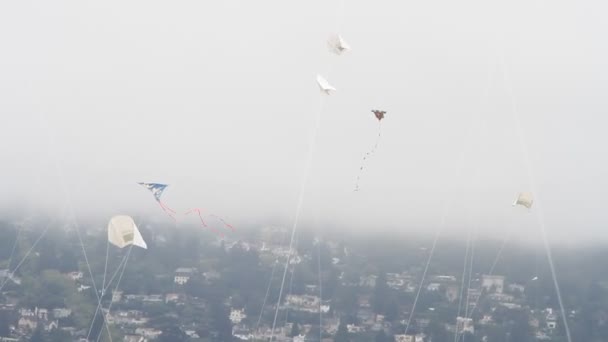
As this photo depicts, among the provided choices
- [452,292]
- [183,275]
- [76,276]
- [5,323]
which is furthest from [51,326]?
[452,292]

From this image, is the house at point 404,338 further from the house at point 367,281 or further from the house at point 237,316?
the house at point 237,316

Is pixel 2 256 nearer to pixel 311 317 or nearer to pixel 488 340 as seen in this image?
pixel 311 317

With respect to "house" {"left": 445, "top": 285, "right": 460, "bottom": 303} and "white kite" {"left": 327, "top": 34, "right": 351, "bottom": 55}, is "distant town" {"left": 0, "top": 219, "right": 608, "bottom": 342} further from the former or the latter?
"white kite" {"left": 327, "top": 34, "right": 351, "bottom": 55}

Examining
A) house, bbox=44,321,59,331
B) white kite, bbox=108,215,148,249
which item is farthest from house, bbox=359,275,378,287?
white kite, bbox=108,215,148,249

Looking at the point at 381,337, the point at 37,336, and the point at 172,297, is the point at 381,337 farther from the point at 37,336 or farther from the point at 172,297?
the point at 37,336

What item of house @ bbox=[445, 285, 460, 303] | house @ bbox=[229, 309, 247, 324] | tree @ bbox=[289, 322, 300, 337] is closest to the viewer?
tree @ bbox=[289, 322, 300, 337]

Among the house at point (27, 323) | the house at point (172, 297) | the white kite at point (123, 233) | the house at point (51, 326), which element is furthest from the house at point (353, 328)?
the white kite at point (123, 233)
